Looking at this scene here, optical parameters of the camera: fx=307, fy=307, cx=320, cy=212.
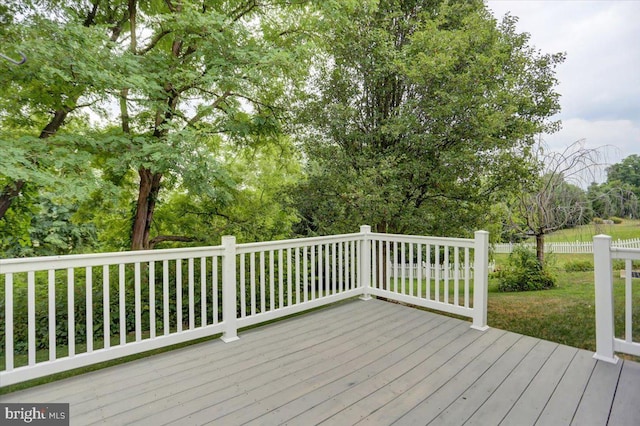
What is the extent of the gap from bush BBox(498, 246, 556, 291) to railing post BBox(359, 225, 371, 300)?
5467mm

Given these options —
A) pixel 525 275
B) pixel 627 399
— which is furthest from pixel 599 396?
pixel 525 275

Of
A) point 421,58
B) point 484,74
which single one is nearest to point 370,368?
point 421,58

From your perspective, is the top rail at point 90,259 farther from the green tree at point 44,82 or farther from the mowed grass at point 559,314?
the mowed grass at point 559,314

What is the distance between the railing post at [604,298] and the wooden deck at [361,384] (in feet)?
0.39

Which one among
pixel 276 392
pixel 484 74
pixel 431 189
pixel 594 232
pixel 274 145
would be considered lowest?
pixel 276 392

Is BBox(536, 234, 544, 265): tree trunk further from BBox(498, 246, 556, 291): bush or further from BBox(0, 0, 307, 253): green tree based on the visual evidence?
BBox(0, 0, 307, 253): green tree

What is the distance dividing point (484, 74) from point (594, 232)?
4140 mm

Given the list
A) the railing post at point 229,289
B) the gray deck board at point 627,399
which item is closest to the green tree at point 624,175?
the gray deck board at point 627,399

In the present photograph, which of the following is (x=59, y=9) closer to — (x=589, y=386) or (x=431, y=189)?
(x=431, y=189)

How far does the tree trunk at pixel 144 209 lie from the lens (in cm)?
550

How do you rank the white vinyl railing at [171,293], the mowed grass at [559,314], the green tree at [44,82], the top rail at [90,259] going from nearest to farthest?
the top rail at [90,259], the white vinyl railing at [171,293], the green tree at [44,82], the mowed grass at [559,314]

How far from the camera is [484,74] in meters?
4.57

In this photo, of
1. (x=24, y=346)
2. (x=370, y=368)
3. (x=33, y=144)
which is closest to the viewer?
(x=370, y=368)

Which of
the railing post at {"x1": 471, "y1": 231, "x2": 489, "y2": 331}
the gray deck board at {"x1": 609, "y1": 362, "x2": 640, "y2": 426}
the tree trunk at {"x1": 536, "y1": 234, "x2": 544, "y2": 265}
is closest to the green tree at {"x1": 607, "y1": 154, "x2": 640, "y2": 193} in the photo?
the tree trunk at {"x1": 536, "y1": 234, "x2": 544, "y2": 265}
